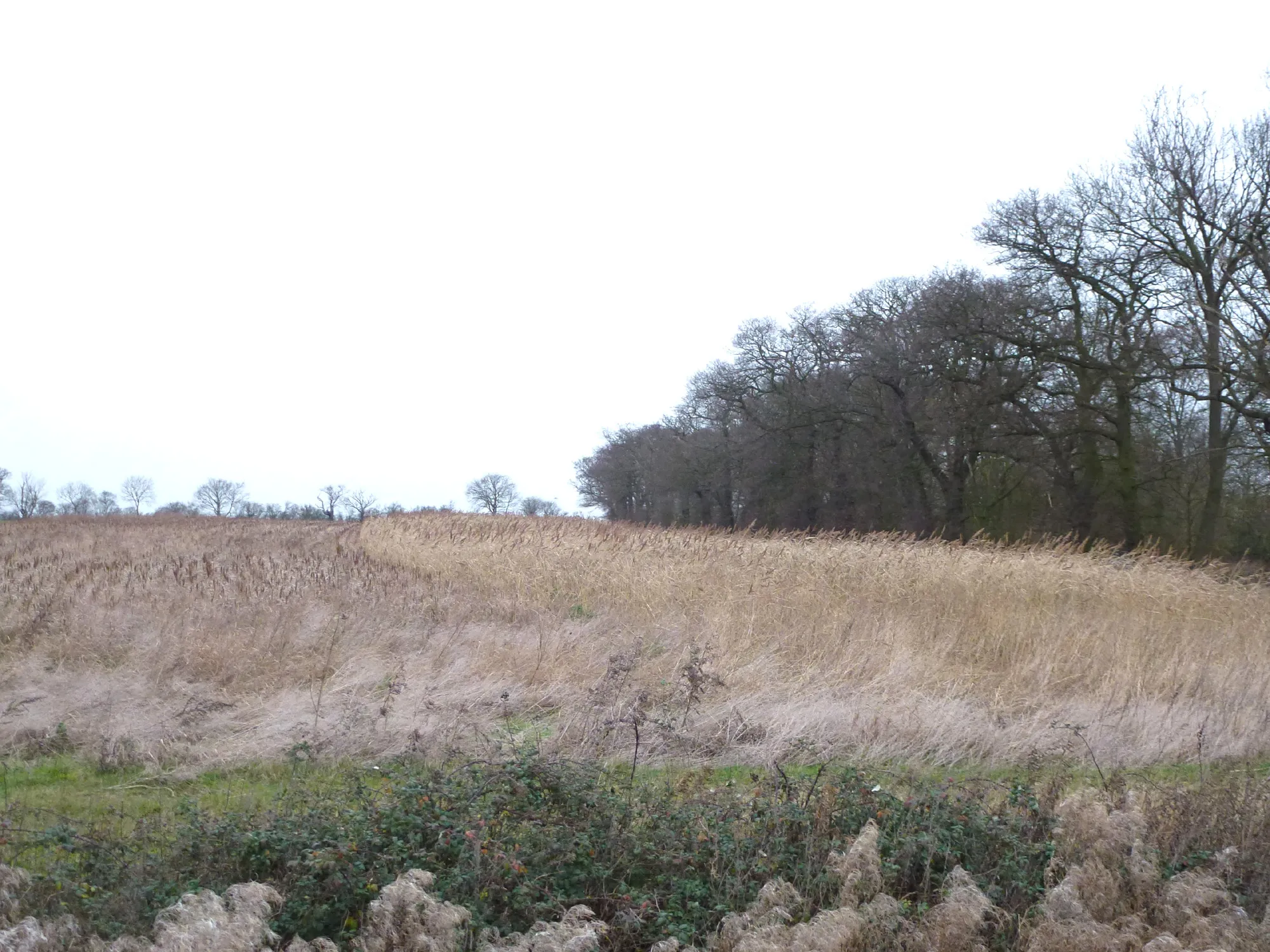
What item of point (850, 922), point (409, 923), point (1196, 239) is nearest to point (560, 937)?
point (409, 923)

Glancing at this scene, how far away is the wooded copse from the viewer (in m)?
21.8

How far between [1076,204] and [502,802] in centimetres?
2576

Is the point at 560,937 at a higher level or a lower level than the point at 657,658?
lower

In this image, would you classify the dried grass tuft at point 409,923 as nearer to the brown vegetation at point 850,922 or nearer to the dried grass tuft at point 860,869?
the brown vegetation at point 850,922

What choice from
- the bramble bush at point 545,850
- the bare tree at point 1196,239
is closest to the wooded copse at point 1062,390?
the bare tree at point 1196,239

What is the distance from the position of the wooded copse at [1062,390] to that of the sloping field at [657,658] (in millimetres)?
9798

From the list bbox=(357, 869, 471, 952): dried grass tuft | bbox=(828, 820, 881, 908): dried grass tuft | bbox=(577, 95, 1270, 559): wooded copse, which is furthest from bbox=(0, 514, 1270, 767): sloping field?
bbox=(577, 95, 1270, 559): wooded copse

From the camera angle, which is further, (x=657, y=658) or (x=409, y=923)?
(x=657, y=658)

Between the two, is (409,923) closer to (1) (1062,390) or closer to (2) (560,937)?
(2) (560,937)

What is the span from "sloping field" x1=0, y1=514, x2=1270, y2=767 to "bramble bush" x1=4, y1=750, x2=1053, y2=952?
135 centimetres

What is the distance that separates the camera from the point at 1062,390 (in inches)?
1057

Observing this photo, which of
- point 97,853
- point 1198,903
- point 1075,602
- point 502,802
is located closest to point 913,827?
point 1198,903

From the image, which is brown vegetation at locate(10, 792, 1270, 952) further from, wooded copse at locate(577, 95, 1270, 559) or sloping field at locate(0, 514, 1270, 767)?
wooded copse at locate(577, 95, 1270, 559)

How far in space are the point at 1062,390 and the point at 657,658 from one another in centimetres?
2197
